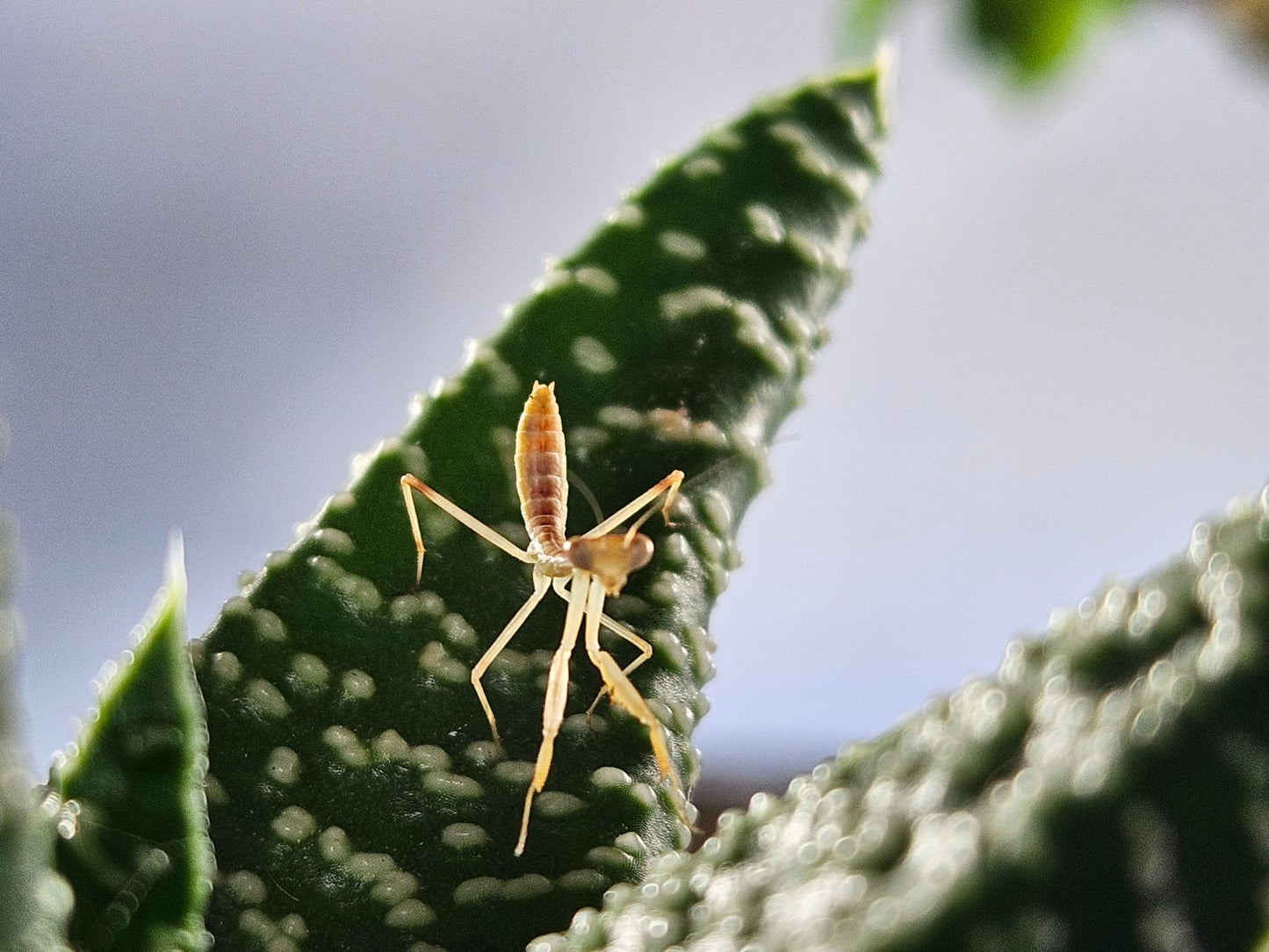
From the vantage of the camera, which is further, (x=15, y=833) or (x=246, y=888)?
(x=246, y=888)

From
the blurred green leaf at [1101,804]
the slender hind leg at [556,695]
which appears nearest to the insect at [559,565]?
the slender hind leg at [556,695]

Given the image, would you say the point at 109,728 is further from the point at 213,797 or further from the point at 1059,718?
the point at 1059,718

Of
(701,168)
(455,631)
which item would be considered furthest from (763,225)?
(455,631)

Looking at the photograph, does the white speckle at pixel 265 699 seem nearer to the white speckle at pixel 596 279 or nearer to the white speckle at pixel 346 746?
the white speckle at pixel 346 746

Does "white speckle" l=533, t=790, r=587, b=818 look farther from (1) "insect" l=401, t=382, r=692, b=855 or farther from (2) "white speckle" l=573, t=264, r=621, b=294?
(2) "white speckle" l=573, t=264, r=621, b=294

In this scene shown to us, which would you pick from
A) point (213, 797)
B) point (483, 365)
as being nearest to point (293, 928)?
point (213, 797)

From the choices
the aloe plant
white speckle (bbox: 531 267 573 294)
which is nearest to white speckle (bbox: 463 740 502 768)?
the aloe plant

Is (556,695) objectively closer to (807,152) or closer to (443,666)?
(443,666)

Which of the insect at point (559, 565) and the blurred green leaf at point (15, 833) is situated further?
the insect at point (559, 565)
